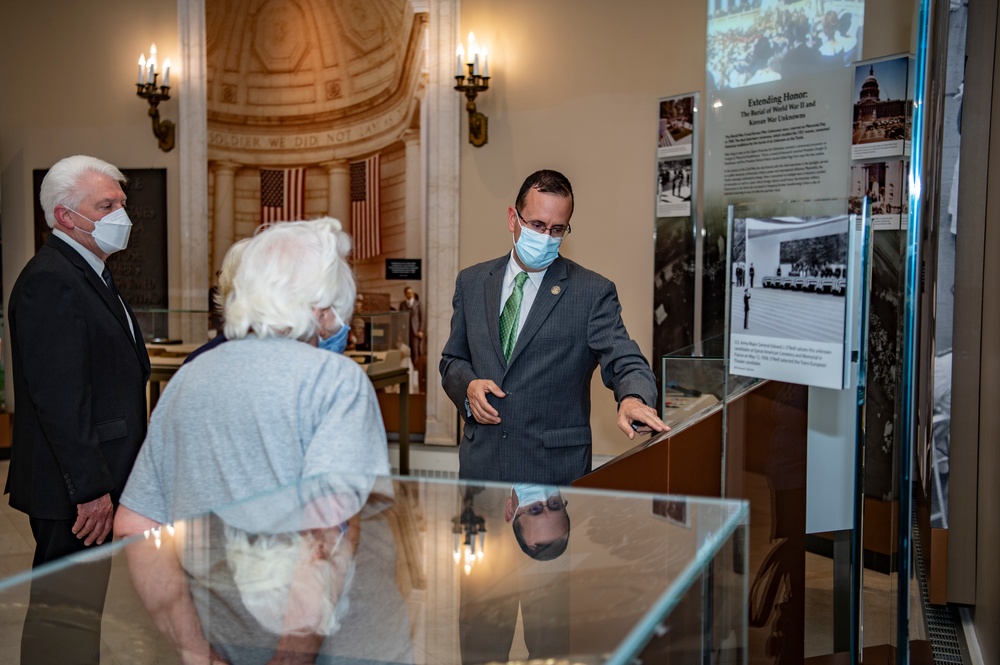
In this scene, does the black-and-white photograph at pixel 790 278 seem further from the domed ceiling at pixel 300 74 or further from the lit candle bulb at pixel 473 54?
the domed ceiling at pixel 300 74

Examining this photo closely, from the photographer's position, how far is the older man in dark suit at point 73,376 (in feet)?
7.82

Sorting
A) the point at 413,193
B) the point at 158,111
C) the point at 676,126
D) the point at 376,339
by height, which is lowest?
the point at 376,339

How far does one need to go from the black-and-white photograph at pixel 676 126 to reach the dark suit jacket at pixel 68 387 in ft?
12.5

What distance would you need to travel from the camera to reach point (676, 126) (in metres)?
5.53

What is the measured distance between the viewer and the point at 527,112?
6.11 m

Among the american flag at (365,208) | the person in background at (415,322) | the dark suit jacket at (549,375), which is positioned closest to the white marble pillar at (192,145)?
the american flag at (365,208)

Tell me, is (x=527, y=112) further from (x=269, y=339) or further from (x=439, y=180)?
(x=269, y=339)

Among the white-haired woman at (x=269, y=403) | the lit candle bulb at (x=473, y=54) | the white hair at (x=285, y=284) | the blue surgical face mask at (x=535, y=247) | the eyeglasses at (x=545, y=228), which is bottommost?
the white-haired woman at (x=269, y=403)

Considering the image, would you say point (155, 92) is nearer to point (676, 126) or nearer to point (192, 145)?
point (192, 145)

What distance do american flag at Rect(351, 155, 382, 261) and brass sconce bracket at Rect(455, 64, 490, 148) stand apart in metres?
1.70

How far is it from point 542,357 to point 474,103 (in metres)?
3.95

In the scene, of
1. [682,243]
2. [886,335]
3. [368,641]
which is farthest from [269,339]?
[682,243]

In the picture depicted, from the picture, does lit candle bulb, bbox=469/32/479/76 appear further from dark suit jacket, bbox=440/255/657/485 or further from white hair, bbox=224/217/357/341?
white hair, bbox=224/217/357/341

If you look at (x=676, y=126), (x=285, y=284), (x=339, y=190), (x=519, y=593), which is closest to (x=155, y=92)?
(x=339, y=190)
